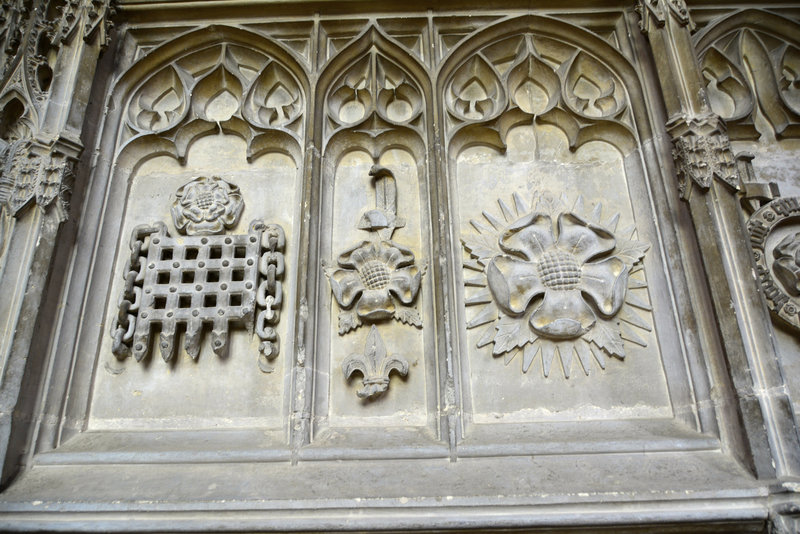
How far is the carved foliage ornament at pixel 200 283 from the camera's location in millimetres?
4020

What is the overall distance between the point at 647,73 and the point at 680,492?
A: 10.00 feet

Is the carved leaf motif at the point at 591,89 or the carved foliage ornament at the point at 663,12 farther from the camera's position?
the carved leaf motif at the point at 591,89

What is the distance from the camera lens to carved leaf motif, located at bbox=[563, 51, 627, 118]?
4836 millimetres

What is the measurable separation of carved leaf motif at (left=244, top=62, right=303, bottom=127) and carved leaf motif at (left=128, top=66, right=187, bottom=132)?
0.53 meters

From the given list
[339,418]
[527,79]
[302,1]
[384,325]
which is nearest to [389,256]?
[384,325]

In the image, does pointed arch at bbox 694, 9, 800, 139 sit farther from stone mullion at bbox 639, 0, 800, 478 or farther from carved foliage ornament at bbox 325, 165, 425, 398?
carved foliage ornament at bbox 325, 165, 425, 398

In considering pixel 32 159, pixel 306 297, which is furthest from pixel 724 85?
pixel 32 159

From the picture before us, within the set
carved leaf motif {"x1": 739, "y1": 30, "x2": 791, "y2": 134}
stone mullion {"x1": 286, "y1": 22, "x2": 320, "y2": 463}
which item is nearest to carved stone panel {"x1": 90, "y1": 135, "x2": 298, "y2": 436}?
stone mullion {"x1": 286, "y1": 22, "x2": 320, "y2": 463}

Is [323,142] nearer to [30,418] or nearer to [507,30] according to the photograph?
[507,30]

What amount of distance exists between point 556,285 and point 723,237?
3.35ft

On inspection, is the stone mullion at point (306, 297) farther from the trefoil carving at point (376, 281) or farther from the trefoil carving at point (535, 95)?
the trefoil carving at point (535, 95)

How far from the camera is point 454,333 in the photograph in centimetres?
394

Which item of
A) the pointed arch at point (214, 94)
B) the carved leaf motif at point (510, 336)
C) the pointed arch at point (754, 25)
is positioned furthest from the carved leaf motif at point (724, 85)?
the pointed arch at point (214, 94)

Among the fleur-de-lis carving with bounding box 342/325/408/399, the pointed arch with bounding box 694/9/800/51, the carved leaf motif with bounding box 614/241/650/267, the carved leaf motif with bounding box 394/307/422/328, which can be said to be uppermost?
the pointed arch with bounding box 694/9/800/51
